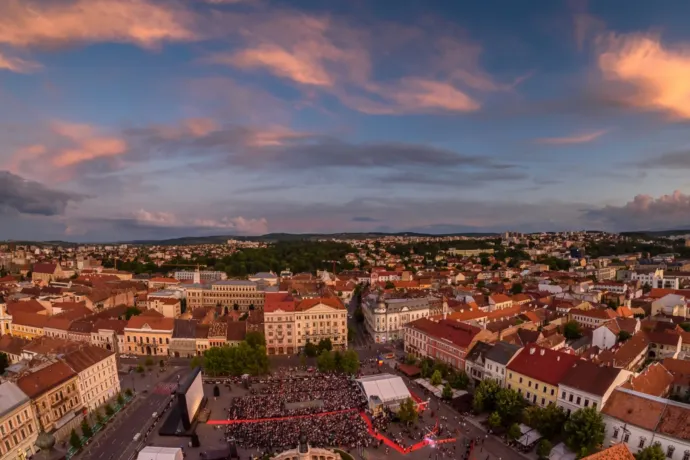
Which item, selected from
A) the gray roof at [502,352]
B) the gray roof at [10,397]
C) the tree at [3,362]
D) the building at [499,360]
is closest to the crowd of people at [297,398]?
the building at [499,360]

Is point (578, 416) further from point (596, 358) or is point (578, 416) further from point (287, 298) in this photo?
point (287, 298)

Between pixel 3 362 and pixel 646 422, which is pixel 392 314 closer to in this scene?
pixel 646 422

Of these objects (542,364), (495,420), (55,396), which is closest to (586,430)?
(495,420)

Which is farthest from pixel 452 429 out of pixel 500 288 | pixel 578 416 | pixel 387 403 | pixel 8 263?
pixel 8 263

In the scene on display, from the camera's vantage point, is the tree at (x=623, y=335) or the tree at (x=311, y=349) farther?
the tree at (x=311, y=349)

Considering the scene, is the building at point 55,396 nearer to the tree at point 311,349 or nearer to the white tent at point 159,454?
the white tent at point 159,454

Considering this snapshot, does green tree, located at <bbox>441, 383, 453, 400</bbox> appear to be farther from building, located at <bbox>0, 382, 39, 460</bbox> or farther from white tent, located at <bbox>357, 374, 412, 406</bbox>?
building, located at <bbox>0, 382, 39, 460</bbox>
